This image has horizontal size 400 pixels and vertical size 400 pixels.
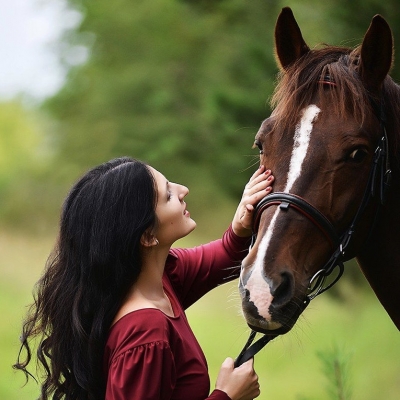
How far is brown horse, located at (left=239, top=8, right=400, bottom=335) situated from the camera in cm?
199

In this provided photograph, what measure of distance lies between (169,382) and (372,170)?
91 centimetres

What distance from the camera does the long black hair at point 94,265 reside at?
6.71 feet

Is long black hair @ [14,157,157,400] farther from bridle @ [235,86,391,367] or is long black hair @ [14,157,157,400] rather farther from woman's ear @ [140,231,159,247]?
bridle @ [235,86,391,367]

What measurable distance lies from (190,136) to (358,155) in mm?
5567

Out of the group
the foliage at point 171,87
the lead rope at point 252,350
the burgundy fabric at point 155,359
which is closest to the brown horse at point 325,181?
the lead rope at point 252,350

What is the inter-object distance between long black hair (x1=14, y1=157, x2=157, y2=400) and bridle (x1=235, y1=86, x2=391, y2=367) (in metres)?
0.39

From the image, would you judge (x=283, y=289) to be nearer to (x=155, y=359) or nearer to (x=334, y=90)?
(x=155, y=359)

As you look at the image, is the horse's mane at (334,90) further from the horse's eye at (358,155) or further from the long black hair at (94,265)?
the long black hair at (94,265)

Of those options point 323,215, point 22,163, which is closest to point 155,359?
point 323,215

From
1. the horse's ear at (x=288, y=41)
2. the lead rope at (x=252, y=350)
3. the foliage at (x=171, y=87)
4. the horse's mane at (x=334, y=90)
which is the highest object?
the horse's ear at (x=288, y=41)

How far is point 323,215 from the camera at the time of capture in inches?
82.4

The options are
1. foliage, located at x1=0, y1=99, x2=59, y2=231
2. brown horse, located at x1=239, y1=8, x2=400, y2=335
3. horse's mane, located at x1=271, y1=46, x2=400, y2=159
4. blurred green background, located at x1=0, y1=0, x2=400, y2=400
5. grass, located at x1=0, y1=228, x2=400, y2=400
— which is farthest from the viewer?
foliage, located at x1=0, y1=99, x2=59, y2=231

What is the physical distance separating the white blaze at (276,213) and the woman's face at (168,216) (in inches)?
11.2

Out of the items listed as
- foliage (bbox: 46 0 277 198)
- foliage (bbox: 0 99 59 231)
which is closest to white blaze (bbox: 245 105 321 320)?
foliage (bbox: 46 0 277 198)
